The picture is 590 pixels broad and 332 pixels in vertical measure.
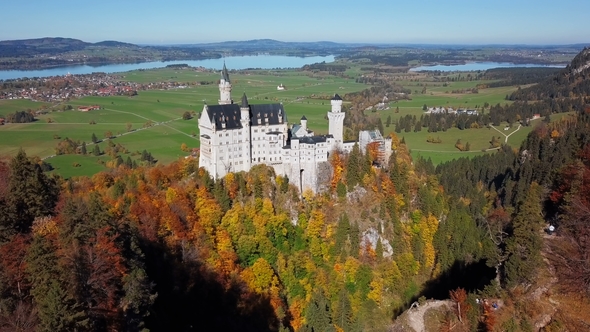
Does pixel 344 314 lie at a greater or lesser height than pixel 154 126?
lesser

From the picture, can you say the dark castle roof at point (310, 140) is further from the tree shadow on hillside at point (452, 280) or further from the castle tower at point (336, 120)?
the tree shadow on hillside at point (452, 280)

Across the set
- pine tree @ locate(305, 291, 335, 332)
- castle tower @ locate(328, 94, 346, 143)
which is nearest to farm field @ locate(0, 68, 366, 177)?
castle tower @ locate(328, 94, 346, 143)

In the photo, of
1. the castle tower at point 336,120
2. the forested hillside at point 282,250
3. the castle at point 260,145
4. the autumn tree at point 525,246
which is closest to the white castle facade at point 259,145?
the castle at point 260,145

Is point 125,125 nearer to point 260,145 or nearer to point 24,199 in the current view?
point 260,145

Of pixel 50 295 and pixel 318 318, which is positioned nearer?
pixel 50 295

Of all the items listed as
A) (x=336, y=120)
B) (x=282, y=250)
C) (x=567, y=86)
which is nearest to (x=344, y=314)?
(x=282, y=250)

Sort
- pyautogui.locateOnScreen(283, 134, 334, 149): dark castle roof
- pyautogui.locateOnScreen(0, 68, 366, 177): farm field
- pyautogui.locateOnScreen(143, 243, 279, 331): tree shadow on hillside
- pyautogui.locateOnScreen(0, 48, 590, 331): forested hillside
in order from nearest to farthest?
pyautogui.locateOnScreen(0, 48, 590, 331): forested hillside → pyautogui.locateOnScreen(143, 243, 279, 331): tree shadow on hillside → pyautogui.locateOnScreen(283, 134, 334, 149): dark castle roof → pyautogui.locateOnScreen(0, 68, 366, 177): farm field

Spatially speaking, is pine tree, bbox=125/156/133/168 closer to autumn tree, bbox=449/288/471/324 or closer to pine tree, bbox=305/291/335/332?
pine tree, bbox=305/291/335/332

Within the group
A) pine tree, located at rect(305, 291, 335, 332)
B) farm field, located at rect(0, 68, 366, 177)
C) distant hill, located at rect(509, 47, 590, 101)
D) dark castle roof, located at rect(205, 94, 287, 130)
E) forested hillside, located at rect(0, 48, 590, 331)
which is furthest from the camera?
distant hill, located at rect(509, 47, 590, 101)
